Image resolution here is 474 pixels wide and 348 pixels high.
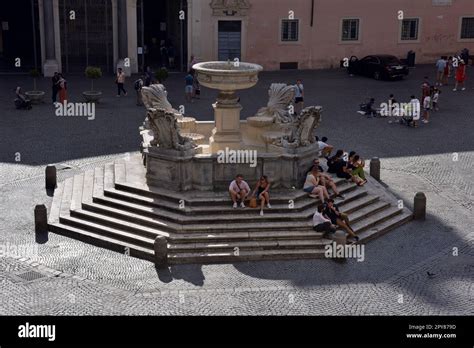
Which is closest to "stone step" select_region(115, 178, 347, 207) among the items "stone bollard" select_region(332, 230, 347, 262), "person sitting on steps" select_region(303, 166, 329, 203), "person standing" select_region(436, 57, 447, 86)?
"person sitting on steps" select_region(303, 166, 329, 203)

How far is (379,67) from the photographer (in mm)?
38000

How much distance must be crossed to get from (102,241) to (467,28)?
30.7 meters

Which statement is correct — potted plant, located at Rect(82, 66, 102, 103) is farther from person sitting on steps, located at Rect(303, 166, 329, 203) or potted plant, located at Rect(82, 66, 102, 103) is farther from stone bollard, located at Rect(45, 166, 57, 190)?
person sitting on steps, located at Rect(303, 166, 329, 203)

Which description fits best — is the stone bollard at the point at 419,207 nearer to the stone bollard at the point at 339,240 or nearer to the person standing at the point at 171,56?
the stone bollard at the point at 339,240

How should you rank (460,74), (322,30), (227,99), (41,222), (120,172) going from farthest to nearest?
(322,30) < (460,74) < (227,99) < (120,172) < (41,222)

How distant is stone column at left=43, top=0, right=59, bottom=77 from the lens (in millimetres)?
37250

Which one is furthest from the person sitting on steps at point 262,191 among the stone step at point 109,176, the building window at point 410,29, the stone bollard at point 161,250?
the building window at point 410,29

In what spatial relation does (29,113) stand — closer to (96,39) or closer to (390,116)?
(96,39)

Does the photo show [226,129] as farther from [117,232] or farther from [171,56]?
[171,56]

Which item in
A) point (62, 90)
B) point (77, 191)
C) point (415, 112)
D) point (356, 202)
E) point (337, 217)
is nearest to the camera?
point (337, 217)

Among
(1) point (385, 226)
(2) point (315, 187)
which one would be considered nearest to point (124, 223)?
(2) point (315, 187)

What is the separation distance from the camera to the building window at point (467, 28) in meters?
42.6

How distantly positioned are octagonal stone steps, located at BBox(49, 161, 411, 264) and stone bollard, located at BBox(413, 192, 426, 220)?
0.65 feet

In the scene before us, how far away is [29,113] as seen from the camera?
2992 centimetres
